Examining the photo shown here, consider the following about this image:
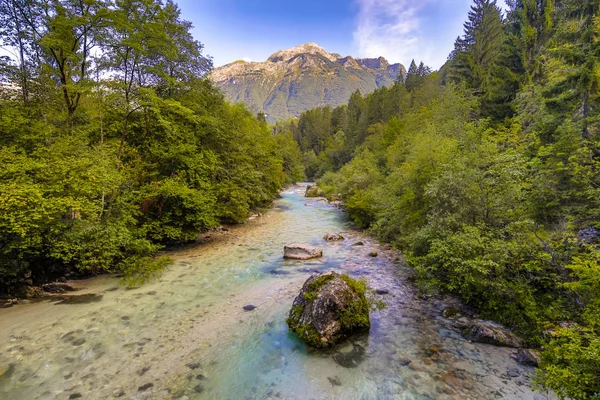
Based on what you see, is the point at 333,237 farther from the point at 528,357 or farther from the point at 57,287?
the point at 57,287

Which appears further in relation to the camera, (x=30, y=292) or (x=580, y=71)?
(x=580, y=71)

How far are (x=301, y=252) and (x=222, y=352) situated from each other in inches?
321

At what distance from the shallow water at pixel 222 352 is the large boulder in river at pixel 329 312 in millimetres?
344

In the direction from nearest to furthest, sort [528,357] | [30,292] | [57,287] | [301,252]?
[528,357] → [30,292] → [57,287] → [301,252]

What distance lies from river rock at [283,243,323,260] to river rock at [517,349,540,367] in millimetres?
9458

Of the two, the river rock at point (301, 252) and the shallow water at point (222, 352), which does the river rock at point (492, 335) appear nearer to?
the shallow water at point (222, 352)

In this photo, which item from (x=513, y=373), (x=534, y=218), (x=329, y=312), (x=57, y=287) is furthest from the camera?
(x=57, y=287)

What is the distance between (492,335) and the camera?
7.25 metres

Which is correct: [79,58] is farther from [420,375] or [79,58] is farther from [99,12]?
[420,375]

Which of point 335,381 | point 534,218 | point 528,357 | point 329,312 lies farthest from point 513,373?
point 534,218

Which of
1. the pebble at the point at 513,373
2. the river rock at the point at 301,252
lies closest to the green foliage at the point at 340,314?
the pebble at the point at 513,373

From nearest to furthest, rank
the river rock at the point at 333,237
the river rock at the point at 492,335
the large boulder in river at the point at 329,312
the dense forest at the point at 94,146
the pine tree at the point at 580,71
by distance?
the river rock at the point at 492,335
the large boulder in river at the point at 329,312
the dense forest at the point at 94,146
the pine tree at the point at 580,71
the river rock at the point at 333,237

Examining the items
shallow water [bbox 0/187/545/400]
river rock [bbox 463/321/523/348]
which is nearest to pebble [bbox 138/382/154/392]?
shallow water [bbox 0/187/545/400]

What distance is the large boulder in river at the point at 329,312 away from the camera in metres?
7.41
